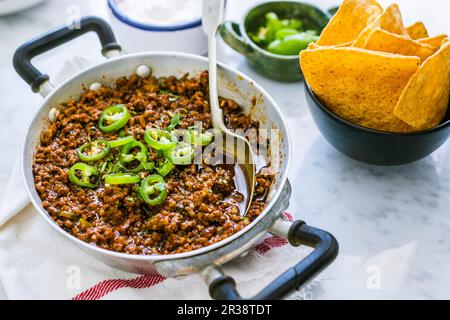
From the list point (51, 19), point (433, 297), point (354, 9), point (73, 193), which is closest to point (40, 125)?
point (73, 193)

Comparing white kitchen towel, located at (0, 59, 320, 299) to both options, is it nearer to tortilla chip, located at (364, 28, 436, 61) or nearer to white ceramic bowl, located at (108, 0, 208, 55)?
tortilla chip, located at (364, 28, 436, 61)

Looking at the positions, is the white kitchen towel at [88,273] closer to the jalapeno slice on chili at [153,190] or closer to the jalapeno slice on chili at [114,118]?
the jalapeno slice on chili at [153,190]

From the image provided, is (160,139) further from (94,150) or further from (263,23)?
(263,23)

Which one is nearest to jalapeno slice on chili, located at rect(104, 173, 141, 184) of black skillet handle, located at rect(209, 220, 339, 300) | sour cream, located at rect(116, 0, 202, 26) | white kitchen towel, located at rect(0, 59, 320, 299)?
white kitchen towel, located at rect(0, 59, 320, 299)

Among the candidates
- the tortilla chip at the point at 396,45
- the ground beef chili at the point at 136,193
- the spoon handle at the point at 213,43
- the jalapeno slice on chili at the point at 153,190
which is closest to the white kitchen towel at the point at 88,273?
the ground beef chili at the point at 136,193

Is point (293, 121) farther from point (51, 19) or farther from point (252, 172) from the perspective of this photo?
point (51, 19)

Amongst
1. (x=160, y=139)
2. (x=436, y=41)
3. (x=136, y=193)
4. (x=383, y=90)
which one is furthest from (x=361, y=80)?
(x=136, y=193)
